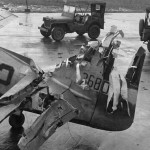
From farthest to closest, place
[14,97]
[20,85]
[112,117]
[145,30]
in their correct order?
[145,30] → [112,117] → [20,85] → [14,97]

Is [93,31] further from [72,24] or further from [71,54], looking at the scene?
[71,54]

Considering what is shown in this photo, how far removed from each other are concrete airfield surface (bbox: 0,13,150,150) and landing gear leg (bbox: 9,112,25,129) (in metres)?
0.16

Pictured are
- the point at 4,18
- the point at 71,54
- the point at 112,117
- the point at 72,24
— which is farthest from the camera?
the point at 72,24

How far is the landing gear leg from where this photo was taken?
8.10 meters

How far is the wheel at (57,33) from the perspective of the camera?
17.8 meters

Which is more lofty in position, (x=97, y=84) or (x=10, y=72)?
(x=10, y=72)

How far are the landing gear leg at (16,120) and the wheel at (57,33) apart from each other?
10190 millimetres

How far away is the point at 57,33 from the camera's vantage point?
17.9m

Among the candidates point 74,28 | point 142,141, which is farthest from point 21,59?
point 74,28

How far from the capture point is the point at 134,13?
3056 centimetres

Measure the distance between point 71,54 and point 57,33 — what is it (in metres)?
3.14

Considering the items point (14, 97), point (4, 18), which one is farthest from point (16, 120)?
point (4, 18)

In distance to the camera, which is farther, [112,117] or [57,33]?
[57,33]

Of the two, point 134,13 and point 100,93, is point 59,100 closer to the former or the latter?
point 100,93
